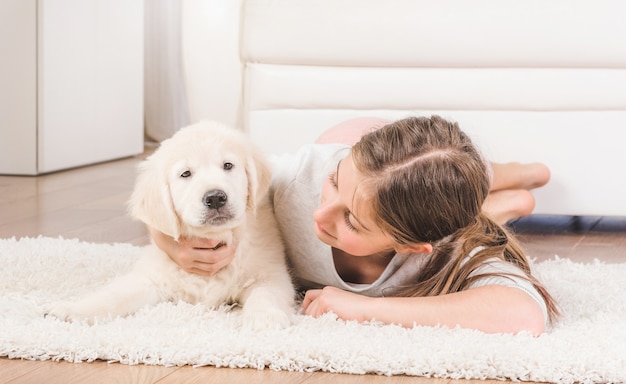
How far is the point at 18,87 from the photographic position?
332 centimetres

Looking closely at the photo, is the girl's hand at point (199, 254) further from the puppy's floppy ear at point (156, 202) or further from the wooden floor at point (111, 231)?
the wooden floor at point (111, 231)

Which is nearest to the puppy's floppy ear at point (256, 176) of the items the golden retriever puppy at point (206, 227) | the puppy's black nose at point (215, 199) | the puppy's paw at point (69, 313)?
the golden retriever puppy at point (206, 227)

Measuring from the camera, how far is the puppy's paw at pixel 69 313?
1.32m

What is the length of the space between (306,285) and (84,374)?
603 mm

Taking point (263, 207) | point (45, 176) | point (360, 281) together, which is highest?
point (263, 207)

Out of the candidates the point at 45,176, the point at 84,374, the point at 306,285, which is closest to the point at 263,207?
the point at 306,285

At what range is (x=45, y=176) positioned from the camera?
11.1ft

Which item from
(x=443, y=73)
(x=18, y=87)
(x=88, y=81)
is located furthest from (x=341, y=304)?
(x=88, y=81)

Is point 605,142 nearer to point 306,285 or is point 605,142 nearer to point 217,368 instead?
point 306,285

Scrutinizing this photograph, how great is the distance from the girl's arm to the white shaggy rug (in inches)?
1.2

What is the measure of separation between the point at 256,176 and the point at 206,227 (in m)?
0.14

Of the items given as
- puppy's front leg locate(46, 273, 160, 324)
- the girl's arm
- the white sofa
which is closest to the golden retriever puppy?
puppy's front leg locate(46, 273, 160, 324)

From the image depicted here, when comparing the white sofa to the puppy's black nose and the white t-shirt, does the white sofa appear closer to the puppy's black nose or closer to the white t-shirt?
the white t-shirt

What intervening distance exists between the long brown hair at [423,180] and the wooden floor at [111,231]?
0.27 m
